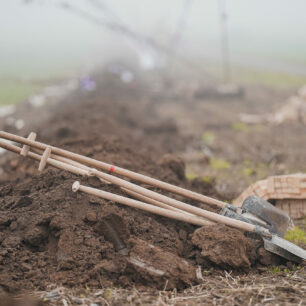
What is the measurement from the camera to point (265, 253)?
12.9 ft

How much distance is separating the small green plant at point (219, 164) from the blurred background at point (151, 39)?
13.0 m

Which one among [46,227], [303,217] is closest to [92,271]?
[46,227]

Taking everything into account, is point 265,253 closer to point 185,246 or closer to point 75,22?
point 185,246

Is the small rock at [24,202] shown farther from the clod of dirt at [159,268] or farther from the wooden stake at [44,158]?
the clod of dirt at [159,268]

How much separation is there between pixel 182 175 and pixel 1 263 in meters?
3.40

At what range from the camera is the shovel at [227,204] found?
13.8ft

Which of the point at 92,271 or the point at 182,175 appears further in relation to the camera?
the point at 182,175

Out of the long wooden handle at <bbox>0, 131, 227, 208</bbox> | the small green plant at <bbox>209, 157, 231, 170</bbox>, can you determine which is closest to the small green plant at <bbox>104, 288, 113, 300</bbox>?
the long wooden handle at <bbox>0, 131, 227, 208</bbox>

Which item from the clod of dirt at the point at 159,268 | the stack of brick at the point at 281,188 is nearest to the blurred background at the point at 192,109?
the stack of brick at the point at 281,188

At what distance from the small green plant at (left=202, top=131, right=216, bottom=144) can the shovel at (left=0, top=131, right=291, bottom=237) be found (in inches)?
263

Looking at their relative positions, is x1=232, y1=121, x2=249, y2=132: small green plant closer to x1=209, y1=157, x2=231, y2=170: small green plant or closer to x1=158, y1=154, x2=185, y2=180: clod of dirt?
x1=209, y1=157, x2=231, y2=170: small green plant

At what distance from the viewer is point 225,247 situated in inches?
148

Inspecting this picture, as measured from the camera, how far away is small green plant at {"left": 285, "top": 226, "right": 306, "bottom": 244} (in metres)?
4.79

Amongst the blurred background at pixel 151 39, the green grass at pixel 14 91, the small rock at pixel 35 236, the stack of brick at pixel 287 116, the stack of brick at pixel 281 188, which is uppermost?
the blurred background at pixel 151 39
